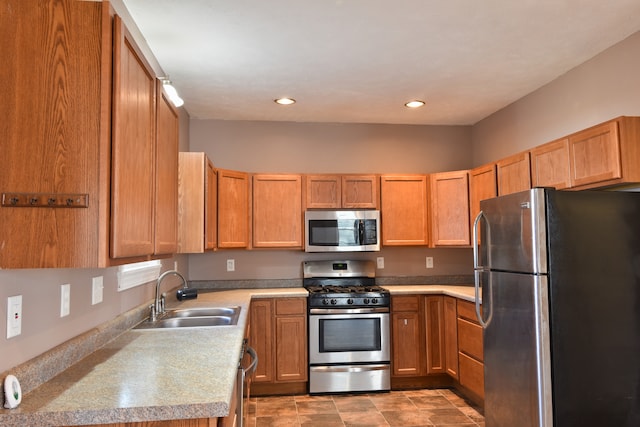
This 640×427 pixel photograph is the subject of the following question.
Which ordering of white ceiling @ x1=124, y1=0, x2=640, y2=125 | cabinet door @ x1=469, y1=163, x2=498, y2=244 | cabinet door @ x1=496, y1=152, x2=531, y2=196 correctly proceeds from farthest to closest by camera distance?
cabinet door @ x1=469, y1=163, x2=498, y2=244
cabinet door @ x1=496, y1=152, x2=531, y2=196
white ceiling @ x1=124, y1=0, x2=640, y2=125

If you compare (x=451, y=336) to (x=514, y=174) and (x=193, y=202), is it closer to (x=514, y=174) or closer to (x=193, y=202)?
(x=514, y=174)

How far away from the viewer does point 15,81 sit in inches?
49.1

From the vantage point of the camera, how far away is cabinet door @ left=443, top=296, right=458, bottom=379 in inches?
154

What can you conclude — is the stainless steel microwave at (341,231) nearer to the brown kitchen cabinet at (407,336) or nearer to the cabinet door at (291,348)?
the brown kitchen cabinet at (407,336)

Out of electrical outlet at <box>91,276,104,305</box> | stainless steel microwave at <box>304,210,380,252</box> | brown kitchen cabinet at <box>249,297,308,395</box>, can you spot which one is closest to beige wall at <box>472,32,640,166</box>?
stainless steel microwave at <box>304,210,380,252</box>

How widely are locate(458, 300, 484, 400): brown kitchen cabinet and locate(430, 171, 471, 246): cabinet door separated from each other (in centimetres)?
67

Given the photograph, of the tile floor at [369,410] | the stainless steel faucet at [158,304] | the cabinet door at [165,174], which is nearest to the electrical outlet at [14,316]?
the cabinet door at [165,174]

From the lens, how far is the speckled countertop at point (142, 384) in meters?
1.24

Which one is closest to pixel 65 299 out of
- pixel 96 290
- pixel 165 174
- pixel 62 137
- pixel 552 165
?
pixel 96 290

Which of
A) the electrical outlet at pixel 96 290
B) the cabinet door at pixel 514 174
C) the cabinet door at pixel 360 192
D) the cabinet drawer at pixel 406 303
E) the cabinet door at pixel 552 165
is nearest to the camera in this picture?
the electrical outlet at pixel 96 290

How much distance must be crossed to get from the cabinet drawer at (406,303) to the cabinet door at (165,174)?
2.43 m

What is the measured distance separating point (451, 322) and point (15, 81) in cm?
363

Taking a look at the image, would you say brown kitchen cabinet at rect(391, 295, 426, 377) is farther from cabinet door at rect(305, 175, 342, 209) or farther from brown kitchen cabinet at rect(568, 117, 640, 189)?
brown kitchen cabinet at rect(568, 117, 640, 189)

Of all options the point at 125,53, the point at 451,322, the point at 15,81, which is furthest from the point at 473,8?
the point at 451,322
